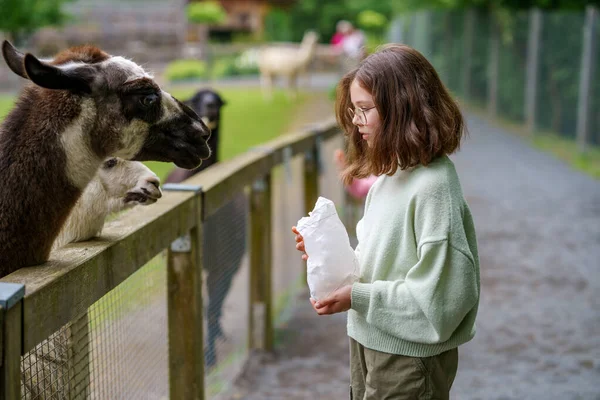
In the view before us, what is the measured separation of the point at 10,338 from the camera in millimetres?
1932

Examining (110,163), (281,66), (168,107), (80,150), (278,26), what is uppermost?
(168,107)

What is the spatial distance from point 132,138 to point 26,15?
47.9 ft

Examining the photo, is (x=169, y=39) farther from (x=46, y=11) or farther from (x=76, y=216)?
(x=76, y=216)

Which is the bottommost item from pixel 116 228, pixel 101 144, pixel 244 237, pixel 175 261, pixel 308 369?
pixel 308 369

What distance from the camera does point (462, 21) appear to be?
2155 cm

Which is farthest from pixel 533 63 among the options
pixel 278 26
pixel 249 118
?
pixel 278 26

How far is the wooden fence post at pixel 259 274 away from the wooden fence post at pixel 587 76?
8860mm

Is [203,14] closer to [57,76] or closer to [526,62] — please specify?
[526,62]

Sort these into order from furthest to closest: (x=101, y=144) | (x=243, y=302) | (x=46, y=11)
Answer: (x=46, y=11) < (x=243, y=302) < (x=101, y=144)

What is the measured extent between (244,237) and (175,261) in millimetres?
2335

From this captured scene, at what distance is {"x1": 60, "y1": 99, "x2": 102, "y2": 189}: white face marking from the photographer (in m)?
2.67

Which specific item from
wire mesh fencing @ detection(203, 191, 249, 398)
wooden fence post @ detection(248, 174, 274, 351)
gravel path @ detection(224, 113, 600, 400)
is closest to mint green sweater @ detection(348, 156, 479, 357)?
wire mesh fencing @ detection(203, 191, 249, 398)

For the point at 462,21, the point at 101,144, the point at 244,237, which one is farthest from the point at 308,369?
the point at 462,21

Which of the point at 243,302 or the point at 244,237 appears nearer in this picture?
the point at 244,237
